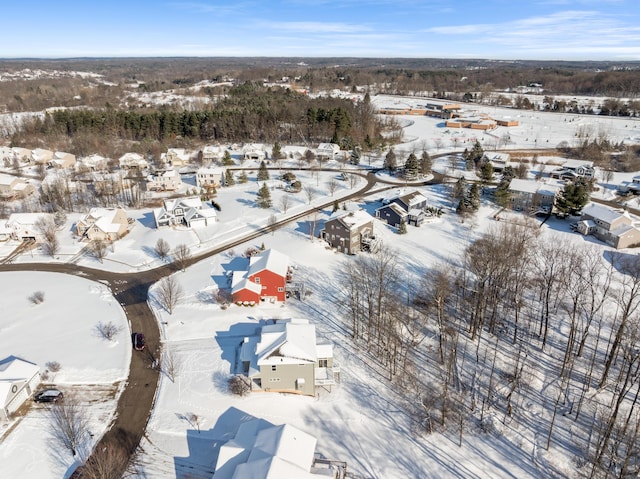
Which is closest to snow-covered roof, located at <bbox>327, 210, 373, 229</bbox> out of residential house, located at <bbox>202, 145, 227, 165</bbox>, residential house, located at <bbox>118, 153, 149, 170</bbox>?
residential house, located at <bbox>202, 145, 227, 165</bbox>

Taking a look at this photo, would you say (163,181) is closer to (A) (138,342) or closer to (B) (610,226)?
(A) (138,342)

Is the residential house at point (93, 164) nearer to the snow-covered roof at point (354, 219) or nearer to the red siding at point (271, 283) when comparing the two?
the snow-covered roof at point (354, 219)

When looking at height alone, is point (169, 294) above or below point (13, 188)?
below

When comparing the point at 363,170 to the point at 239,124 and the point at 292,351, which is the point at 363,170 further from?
the point at 292,351

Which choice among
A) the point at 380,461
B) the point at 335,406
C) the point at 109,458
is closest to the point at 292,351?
the point at 335,406

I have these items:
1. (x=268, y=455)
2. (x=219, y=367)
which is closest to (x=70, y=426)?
(x=219, y=367)
